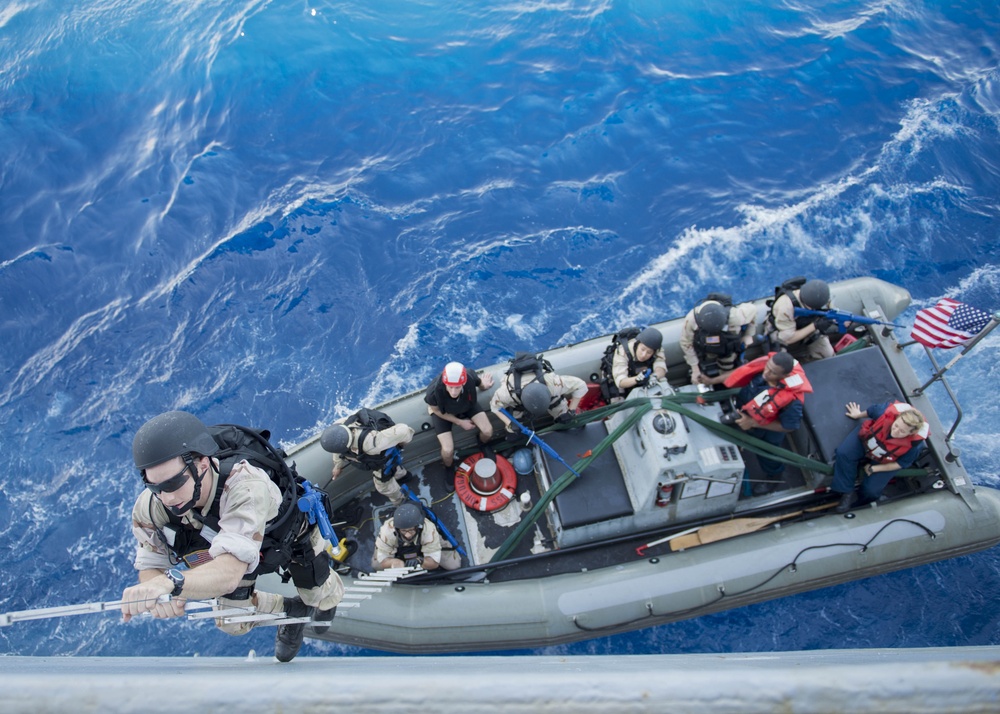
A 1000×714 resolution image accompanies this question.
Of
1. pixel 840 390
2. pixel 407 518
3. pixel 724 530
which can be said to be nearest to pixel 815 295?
pixel 840 390

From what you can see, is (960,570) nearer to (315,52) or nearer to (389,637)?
(389,637)

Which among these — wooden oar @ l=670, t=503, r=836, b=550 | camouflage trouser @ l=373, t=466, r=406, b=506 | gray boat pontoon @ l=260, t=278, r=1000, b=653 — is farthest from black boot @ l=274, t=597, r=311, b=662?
wooden oar @ l=670, t=503, r=836, b=550

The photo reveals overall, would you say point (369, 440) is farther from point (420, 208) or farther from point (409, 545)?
point (420, 208)

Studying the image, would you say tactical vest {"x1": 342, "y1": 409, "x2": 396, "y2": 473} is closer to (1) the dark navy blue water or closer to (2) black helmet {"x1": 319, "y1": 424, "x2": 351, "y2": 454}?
(2) black helmet {"x1": 319, "y1": 424, "x2": 351, "y2": 454}

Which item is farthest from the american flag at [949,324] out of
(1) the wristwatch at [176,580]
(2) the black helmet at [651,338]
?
(1) the wristwatch at [176,580]

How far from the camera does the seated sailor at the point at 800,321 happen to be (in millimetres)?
5809

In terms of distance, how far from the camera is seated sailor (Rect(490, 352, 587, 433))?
209 inches

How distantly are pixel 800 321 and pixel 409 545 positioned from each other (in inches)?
147

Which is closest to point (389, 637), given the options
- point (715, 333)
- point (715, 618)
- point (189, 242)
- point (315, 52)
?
point (715, 618)

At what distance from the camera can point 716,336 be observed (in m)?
5.77

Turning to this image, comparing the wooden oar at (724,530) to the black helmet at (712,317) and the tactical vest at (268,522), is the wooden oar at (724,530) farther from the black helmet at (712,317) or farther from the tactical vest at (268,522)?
the tactical vest at (268,522)

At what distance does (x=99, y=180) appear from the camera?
9875 mm

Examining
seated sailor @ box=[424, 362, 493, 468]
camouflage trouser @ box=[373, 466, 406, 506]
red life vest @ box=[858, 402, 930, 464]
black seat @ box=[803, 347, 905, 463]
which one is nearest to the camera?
red life vest @ box=[858, 402, 930, 464]

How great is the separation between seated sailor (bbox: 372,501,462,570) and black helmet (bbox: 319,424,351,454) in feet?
2.02
